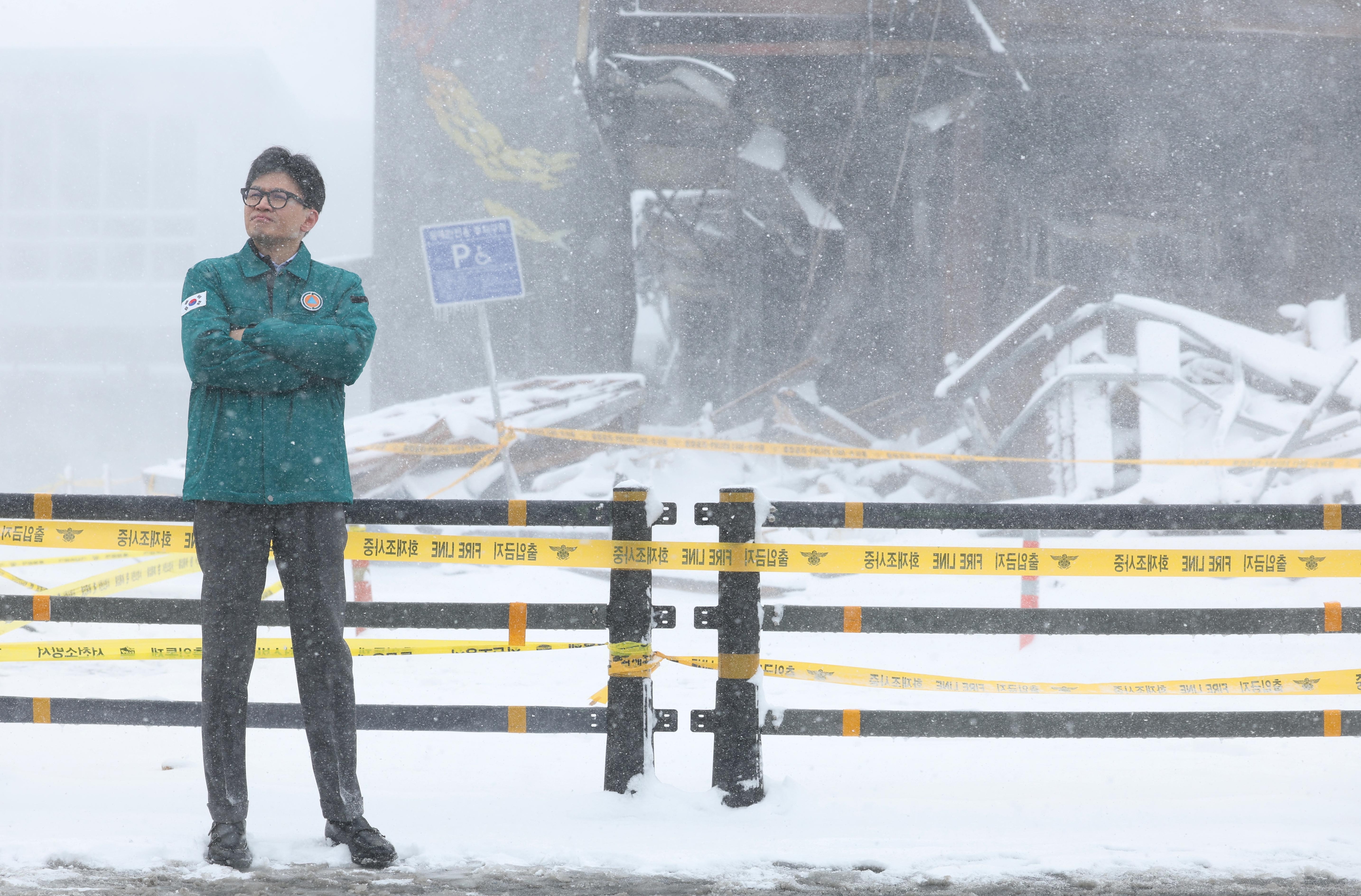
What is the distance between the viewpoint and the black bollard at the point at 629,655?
3.72 meters

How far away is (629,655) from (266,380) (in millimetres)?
1598

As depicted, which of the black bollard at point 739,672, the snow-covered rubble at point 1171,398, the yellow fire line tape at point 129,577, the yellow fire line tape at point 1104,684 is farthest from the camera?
the snow-covered rubble at point 1171,398

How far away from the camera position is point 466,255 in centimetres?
1013

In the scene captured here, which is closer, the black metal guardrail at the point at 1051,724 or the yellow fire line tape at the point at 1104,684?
the black metal guardrail at the point at 1051,724

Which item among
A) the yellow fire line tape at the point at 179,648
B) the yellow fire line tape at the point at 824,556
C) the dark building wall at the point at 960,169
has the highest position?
the dark building wall at the point at 960,169

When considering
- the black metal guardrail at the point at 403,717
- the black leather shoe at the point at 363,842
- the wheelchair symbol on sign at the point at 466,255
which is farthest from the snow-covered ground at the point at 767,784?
the wheelchair symbol on sign at the point at 466,255

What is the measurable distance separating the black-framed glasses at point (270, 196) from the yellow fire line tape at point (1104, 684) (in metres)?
2.14

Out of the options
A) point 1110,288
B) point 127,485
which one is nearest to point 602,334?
point 1110,288

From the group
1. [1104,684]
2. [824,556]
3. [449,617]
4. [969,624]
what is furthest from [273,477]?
[1104,684]

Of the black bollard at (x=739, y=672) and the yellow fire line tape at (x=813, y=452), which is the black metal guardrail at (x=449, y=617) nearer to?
the black bollard at (x=739, y=672)

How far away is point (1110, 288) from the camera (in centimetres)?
1486

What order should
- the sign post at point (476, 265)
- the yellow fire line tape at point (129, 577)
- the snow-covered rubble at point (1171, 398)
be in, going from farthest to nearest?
the snow-covered rubble at point (1171, 398)
the sign post at point (476, 265)
the yellow fire line tape at point (129, 577)

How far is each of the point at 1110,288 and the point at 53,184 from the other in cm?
5482

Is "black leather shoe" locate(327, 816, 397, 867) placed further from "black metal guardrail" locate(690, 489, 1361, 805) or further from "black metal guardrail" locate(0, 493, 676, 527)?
"black metal guardrail" locate(690, 489, 1361, 805)
